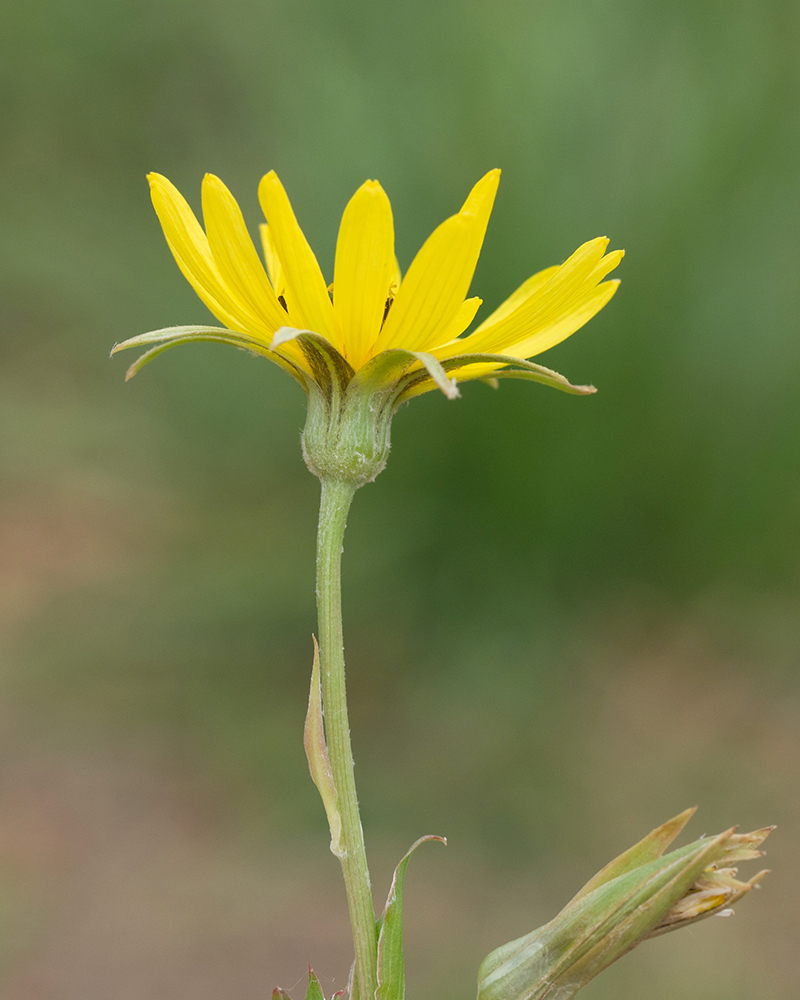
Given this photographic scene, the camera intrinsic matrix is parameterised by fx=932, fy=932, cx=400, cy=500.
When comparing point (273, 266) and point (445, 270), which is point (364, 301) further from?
point (273, 266)

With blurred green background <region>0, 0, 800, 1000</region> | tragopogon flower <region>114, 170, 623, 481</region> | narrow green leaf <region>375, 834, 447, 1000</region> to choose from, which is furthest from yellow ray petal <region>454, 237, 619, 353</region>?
blurred green background <region>0, 0, 800, 1000</region>

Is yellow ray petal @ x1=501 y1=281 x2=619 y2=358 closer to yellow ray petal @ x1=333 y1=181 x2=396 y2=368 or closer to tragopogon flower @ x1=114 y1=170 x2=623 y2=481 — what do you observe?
tragopogon flower @ x1=114 y1=170 x2=623 y2=481

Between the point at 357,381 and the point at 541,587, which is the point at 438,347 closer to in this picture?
the point at 357,381

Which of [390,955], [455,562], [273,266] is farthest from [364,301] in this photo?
[455,562]

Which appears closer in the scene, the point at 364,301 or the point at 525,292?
the point at 364,301

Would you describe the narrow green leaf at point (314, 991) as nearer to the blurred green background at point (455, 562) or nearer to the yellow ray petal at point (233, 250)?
the yellow ray petal at point (233, 250)

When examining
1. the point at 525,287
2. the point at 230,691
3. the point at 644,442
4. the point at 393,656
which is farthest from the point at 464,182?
the point at 525,287
